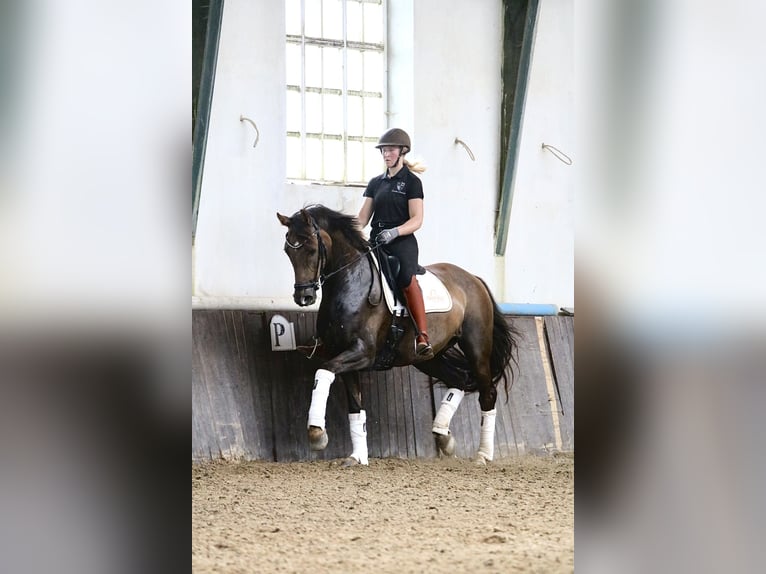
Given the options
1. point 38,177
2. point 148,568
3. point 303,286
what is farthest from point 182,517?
point 303,286

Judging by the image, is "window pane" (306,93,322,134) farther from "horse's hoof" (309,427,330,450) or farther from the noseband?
"horse's hoof" (309,427,330,450)

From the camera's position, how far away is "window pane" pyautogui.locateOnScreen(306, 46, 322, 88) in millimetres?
8102

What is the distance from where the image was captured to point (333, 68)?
8.20 metres

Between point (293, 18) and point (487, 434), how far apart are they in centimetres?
358

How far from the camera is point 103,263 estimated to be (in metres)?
1.64

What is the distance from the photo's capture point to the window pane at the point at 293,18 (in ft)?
26.3

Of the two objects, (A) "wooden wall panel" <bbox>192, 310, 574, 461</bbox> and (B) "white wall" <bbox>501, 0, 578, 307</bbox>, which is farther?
Answer: (B) "white wall" <bbox>501, 0, 578, 307</bbox>

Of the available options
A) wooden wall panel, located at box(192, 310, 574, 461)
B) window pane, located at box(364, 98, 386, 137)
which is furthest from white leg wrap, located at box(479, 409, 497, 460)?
window pane, located at box(364, 98, 386, 137)

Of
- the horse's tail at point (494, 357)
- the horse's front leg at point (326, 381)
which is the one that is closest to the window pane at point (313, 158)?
the horse's tail at point (494, 357)

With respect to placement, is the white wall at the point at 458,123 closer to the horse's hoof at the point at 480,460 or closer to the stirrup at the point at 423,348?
the stirrup at the point at 423,348

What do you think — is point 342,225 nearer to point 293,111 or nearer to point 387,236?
point 387,236

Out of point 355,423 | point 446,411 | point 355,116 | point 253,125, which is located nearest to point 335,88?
point 355,116

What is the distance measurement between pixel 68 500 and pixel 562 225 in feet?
24.6

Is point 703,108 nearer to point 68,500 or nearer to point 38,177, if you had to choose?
point 38,177
